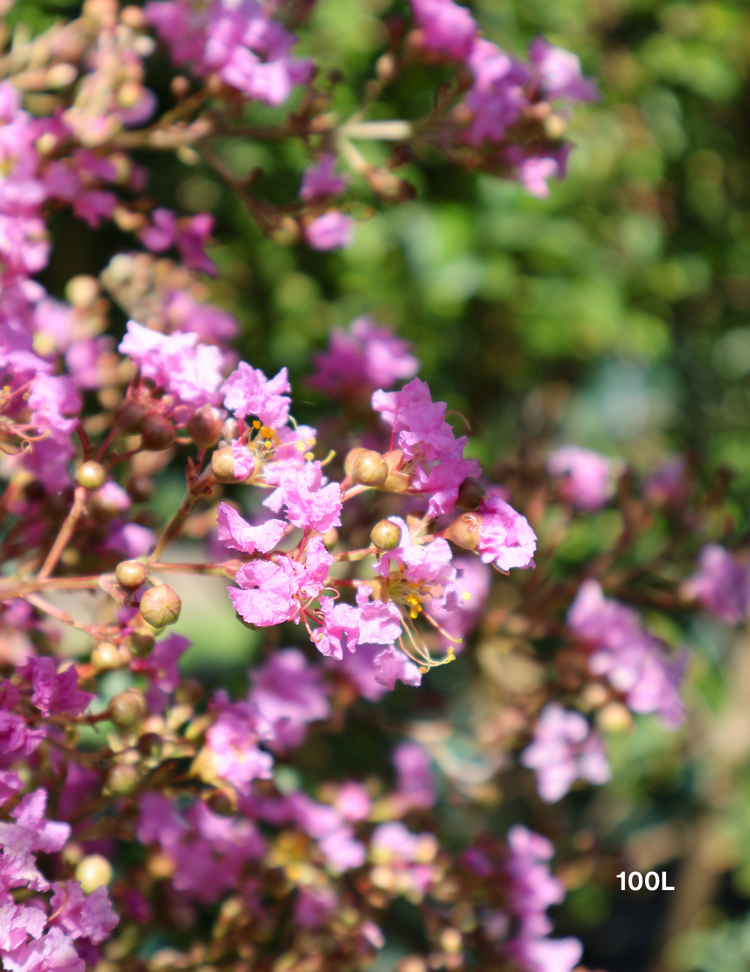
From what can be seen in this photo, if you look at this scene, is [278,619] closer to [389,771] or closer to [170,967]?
[170,967]

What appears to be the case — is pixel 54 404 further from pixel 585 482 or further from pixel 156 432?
pixel 585 482

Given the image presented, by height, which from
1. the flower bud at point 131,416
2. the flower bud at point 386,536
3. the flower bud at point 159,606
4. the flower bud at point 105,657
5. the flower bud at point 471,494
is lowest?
the flower bud at point 105,657

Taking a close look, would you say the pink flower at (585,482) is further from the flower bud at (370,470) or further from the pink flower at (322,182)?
the flower bud at (370,470)

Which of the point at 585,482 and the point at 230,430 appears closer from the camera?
the point at 230,430

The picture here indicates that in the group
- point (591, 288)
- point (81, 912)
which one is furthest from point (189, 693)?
point (591, 288)

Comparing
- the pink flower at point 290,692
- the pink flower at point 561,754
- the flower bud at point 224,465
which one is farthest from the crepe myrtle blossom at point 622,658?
the flower bud at point 224,465

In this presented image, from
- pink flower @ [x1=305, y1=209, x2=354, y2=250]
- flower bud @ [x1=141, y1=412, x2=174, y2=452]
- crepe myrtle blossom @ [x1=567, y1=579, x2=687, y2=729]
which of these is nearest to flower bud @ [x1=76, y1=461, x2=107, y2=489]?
flower bud @ [x1=141, y1=412, x2=174, y2=452]

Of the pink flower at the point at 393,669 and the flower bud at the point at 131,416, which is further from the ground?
the flower bud at the point at 131,416
